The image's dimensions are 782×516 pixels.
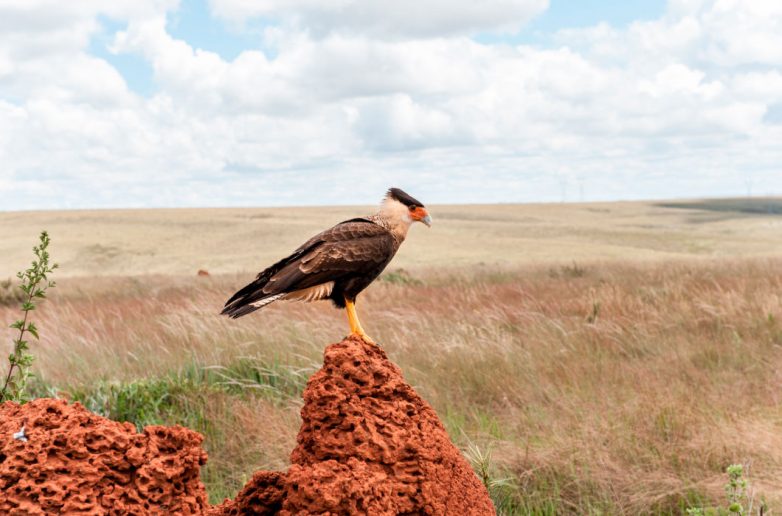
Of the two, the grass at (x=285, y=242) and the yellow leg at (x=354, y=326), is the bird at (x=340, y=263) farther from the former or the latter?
the grass at (x=285, y=242)

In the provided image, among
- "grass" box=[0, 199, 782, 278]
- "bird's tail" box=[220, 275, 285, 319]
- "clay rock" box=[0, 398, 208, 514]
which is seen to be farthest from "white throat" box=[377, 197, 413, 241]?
→ "grass" box=[0, 199, 782, 278]

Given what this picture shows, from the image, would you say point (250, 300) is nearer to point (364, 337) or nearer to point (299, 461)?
point (364, 337)

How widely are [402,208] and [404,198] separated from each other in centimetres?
4

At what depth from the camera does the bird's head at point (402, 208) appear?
2963 mm

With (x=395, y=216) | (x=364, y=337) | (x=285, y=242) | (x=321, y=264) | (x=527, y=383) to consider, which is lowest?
(x=285, y=242)

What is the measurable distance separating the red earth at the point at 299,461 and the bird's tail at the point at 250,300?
1.75 feet

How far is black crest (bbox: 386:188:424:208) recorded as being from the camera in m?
2.98

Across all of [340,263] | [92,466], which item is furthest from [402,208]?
[92,466]

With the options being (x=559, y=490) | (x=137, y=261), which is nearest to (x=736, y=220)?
(x=137, y=261)

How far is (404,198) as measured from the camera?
2.99 meters

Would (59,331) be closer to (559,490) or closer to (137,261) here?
(559,490)

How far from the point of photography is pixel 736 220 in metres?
73.2

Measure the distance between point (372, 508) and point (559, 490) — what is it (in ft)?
8.40

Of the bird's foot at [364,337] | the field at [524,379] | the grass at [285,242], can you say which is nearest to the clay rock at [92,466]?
the bird's foot at [364,337]
